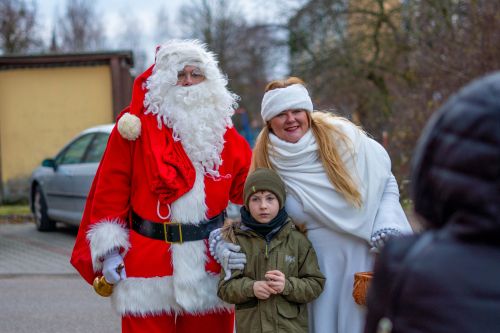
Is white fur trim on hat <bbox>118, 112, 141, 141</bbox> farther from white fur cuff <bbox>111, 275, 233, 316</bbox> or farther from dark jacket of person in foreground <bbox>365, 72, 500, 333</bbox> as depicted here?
dark jacket of person in foreground <bbox>365, 72, 500, 333</bbox>

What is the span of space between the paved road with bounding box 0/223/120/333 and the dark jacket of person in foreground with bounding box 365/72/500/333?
16.3 ft

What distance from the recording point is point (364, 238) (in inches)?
129

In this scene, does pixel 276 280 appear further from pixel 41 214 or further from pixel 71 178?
pixel 41 214

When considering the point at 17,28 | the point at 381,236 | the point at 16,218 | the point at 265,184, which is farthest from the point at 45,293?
the point at 17,28

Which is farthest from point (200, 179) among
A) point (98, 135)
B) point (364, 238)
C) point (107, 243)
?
point (98, 135)

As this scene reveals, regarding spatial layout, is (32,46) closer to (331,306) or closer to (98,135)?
(98,135)

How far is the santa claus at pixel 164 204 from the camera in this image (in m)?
3.38

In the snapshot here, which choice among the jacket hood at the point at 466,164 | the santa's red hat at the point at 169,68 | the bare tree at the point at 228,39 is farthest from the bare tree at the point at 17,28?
the jacket hood at the point at 466,164

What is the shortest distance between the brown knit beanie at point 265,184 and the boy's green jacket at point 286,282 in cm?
14

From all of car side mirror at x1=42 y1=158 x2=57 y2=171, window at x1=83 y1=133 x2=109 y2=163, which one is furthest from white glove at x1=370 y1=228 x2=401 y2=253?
car side mirror at x1=42 y1=158 x2=57 y2=171

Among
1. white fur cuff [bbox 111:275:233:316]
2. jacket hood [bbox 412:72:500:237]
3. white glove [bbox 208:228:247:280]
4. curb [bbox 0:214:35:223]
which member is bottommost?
curb [bbox 0:214:35:223]

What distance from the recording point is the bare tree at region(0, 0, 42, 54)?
82.2 ft

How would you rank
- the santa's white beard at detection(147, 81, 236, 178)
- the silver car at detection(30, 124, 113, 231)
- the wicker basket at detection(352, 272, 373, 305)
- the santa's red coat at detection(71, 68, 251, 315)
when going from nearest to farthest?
the wicker basket at detection(352, 272, 373, 305) < the santa's red coat at detection(71, 68, 251, 315) < the santa's white beard at detection(147, 81, 236, 178) < the silver car at detection(30, 124, 113, 231)

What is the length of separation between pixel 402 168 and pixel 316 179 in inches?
326
